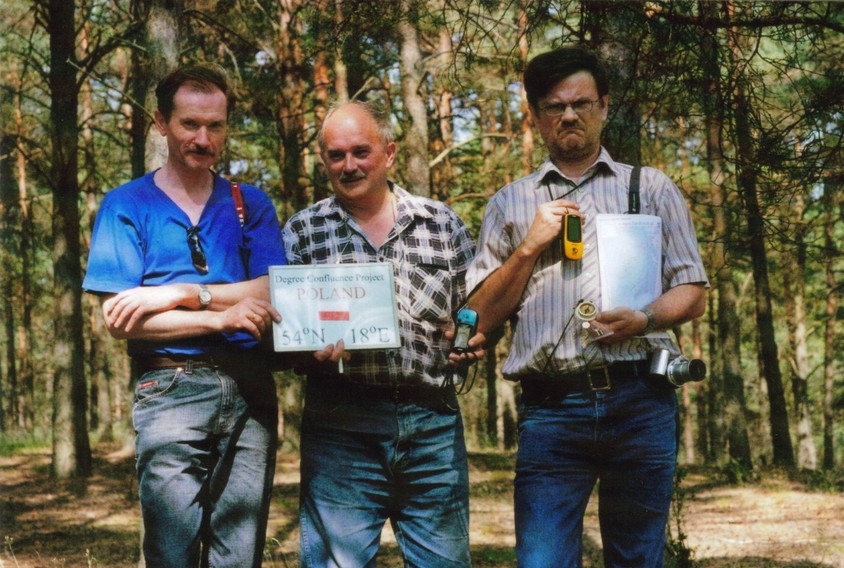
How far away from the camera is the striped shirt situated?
2.98 metres

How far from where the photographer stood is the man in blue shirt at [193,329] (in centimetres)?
290

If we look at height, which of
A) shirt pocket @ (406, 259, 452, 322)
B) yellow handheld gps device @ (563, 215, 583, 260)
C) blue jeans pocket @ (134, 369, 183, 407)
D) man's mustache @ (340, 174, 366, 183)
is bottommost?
blue jeans pocket @ (134, 369, 183, 407)

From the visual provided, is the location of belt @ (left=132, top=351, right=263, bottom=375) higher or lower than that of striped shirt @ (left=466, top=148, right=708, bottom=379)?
lower

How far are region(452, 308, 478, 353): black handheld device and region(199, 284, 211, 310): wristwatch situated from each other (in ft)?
2.79

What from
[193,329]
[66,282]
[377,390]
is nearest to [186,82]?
[193,329]

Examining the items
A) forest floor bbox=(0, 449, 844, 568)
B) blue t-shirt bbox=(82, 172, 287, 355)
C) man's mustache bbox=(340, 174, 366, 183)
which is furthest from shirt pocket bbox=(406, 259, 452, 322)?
forest floor bbox=(0, 449, 844, 568)

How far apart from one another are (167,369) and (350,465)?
715mm

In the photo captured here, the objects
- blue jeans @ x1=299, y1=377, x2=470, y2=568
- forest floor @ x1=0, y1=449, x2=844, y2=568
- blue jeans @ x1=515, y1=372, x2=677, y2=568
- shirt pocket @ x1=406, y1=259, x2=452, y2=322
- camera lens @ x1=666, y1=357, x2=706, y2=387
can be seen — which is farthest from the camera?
forest floor @ x1=0, y1=449, x2=844, y2=568

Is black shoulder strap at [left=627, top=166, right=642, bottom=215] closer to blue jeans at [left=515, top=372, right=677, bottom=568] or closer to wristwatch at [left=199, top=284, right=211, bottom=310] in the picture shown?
blue jeans at [left=515, top=372, right=677, bottom=568]

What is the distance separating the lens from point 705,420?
30859mm

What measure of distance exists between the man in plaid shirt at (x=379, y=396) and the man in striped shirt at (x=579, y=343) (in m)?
0.22

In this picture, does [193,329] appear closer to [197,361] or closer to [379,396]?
[197,361]

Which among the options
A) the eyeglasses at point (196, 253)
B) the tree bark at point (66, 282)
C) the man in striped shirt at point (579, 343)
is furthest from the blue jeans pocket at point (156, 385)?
the tree bark at point (66, 282)

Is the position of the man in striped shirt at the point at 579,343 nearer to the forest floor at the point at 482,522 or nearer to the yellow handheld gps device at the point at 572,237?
the yellow handheld gps device at the point at 572,237
